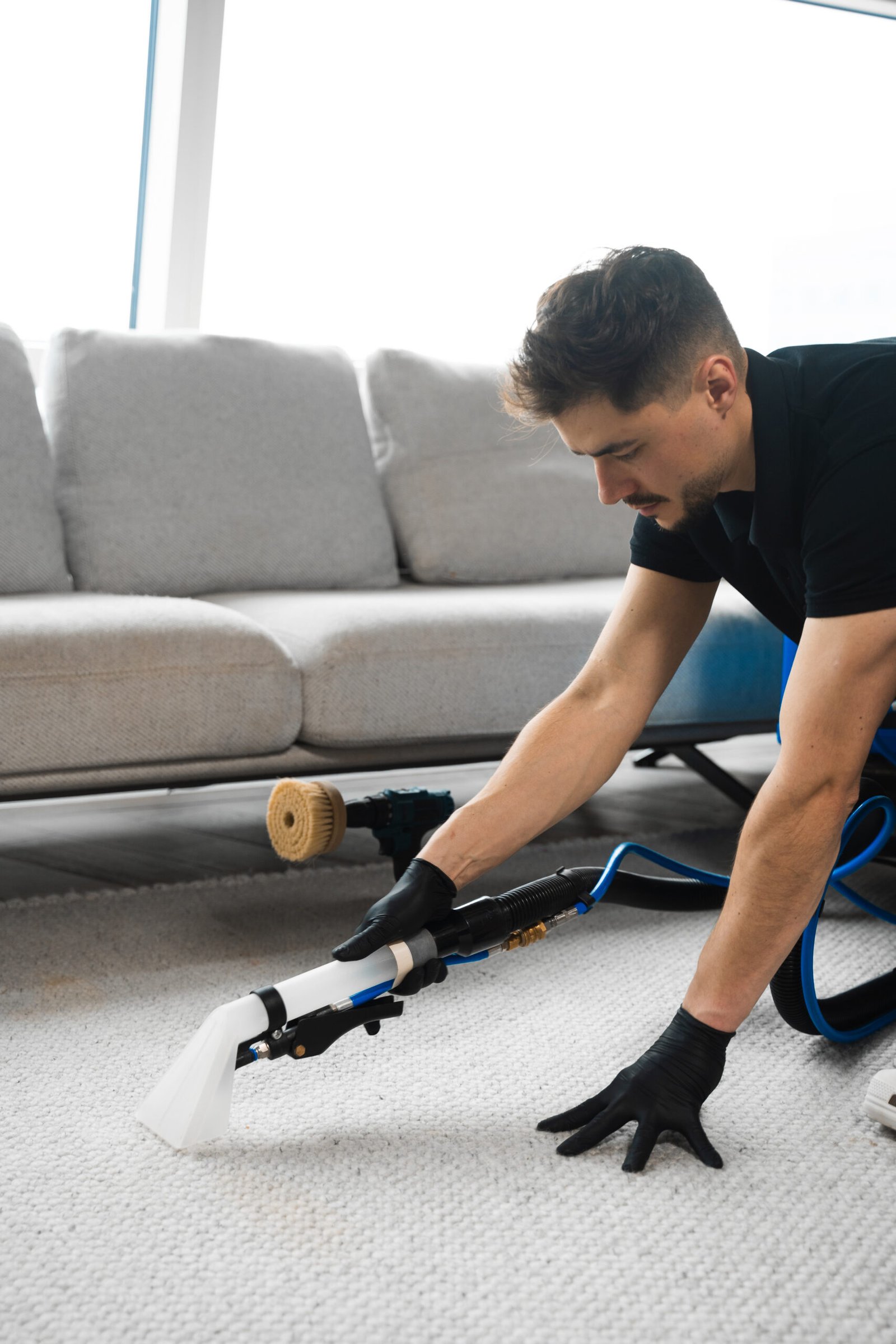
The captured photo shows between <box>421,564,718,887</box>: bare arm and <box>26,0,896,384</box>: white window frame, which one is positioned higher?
<box>26,0,896,384</box>: white window frame

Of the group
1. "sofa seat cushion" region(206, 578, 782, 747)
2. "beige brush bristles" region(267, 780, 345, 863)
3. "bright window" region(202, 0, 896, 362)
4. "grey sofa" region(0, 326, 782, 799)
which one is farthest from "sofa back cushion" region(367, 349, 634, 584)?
"beige brush bristles" region(267, 780, 345, 863)

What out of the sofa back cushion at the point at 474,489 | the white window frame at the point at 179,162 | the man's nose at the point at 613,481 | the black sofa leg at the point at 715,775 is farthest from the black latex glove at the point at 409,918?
the white window frame at the point at 179,162

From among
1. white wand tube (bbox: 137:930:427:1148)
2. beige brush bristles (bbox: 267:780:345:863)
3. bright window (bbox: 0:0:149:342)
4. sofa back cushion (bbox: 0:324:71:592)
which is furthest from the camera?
bright window (bbox: 0:0:149:342)

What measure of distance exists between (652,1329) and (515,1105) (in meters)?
0.34

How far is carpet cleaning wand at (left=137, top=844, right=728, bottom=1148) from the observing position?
1.08m

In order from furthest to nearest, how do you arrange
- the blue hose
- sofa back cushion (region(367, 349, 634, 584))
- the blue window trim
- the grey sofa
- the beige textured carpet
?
the blue window trim < sofa back cushion (region(367, 349, 634, 584)) < the grey sofa < the blue hose < the beige textured carpet

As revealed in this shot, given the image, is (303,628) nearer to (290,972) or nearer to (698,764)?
(290,972)

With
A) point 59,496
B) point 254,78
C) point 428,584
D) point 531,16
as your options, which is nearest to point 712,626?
point 428,584

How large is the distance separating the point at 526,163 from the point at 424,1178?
2979mm

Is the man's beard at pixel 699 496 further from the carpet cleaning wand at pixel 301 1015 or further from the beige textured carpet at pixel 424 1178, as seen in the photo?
the beige textured carpet at pixel 424 1178

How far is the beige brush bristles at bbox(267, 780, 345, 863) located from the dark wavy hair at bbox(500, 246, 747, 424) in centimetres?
54

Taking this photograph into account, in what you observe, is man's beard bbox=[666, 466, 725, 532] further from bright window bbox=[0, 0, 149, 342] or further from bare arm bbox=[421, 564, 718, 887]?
bright window bbox=[0, 0, 149, 342]

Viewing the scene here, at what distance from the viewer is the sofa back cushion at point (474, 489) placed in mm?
2355

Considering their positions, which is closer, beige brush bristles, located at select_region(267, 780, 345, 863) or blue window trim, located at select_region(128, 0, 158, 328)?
beige brush bristles, located at select_region(267, 780, 345, 863)
